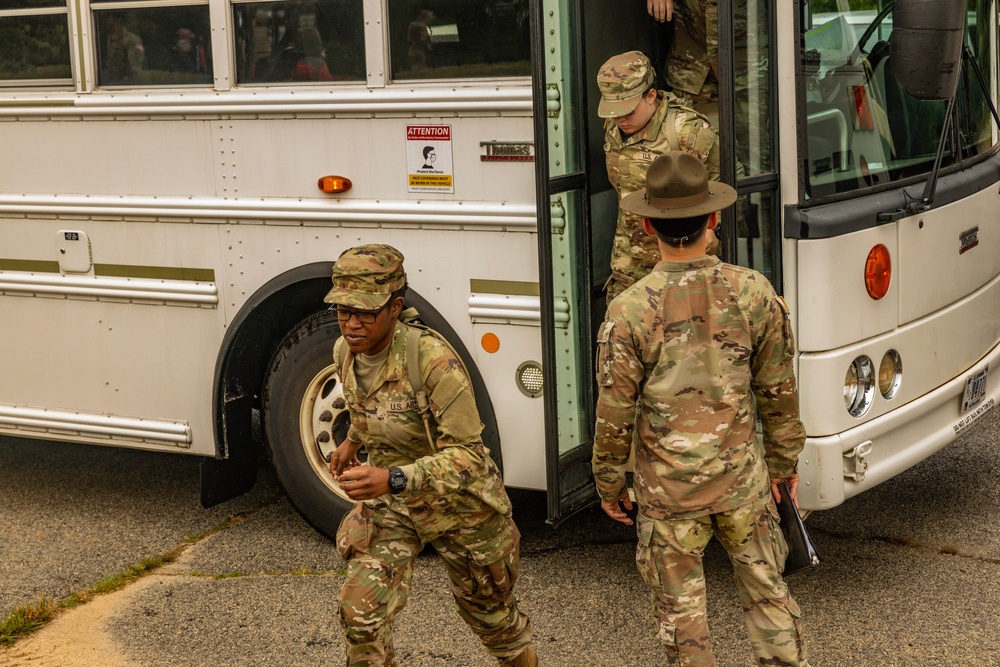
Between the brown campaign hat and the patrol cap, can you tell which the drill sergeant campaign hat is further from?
the patrol cap

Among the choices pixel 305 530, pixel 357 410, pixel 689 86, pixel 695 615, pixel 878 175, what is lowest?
pixel 305 530

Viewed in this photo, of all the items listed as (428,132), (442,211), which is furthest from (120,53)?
(442,211)

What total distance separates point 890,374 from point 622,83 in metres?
1.44

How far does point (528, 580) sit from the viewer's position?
211 inches

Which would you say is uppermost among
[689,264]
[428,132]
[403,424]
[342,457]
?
[428,132]

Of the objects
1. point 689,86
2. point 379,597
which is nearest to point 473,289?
point 689,86

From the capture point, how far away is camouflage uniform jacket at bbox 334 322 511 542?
368 cm

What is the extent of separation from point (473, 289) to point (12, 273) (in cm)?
235

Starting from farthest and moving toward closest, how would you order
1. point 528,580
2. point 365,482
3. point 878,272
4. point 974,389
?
1. point 974,389
2. point 528,580
3. point 878,272
4. point 365,482

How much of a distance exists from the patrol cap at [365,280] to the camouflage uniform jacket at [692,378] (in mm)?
611

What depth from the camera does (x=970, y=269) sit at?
17.8ft

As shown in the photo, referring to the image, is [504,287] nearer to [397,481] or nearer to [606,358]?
[606,358]

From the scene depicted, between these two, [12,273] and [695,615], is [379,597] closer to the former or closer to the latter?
[695,615]

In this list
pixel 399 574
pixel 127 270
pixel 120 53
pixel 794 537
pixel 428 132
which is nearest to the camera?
pixel 399 574
